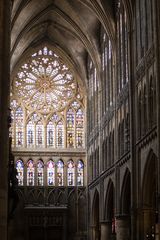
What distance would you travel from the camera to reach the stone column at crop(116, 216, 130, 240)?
137 ft

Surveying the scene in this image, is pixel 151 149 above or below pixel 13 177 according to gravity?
above

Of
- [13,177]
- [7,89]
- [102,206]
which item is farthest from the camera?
[102,206]

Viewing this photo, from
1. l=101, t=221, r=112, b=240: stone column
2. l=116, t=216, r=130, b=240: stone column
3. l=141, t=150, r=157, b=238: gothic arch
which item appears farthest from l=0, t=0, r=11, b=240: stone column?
l=101, t=221, r=112, b=240: stone column

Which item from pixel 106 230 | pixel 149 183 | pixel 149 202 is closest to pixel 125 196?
pixel 149 202

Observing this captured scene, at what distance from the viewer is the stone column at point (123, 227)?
137 feet

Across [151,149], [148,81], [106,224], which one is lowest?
[106,224]

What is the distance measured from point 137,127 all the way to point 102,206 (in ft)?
43.2

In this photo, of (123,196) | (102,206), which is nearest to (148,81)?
(123,196)

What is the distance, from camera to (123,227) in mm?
41906

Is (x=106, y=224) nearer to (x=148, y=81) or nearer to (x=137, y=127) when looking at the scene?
(x=137, y=127)

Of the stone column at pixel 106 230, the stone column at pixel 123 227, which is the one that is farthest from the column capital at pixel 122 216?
the stone column at pixel 106 230

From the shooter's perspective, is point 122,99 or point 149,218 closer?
point 149,218

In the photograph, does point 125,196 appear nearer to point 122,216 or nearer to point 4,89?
point 122,216

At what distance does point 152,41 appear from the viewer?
34531 millimetres
